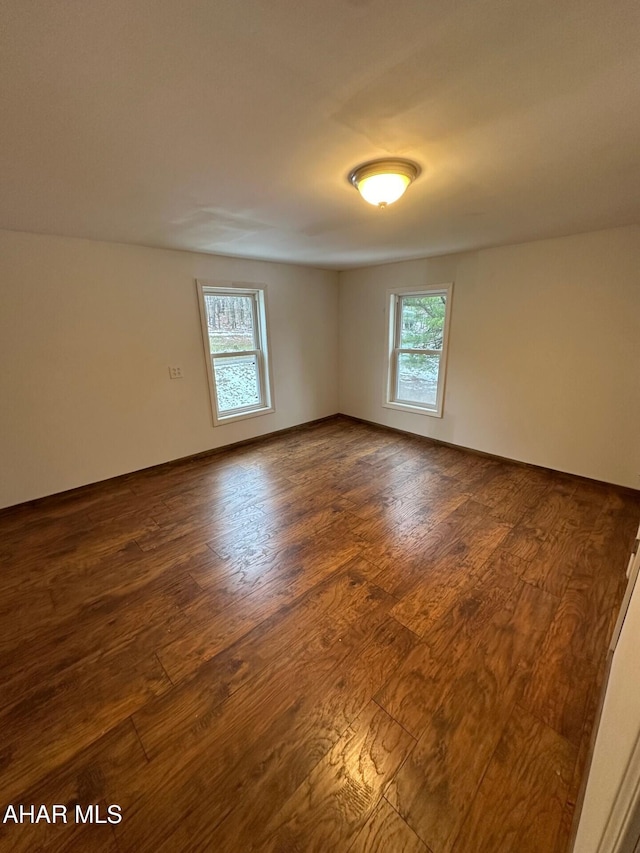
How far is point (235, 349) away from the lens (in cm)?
400

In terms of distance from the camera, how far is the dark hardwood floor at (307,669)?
103cm

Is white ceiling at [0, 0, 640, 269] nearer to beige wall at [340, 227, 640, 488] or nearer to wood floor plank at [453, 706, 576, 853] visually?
beige wall at [340, 227, 640, 488]

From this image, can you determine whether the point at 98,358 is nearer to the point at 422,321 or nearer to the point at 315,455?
the point at 315,455

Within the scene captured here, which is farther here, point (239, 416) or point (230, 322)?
point (239, 416)

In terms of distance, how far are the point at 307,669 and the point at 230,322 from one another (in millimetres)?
3549

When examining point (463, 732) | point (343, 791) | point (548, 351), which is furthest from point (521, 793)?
point (548, 351)

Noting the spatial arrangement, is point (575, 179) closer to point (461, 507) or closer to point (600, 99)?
point (600, 99)

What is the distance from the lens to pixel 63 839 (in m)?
0.99

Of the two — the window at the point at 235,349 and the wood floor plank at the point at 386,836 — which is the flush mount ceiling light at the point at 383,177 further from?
the wood floor plank at the point at 386,836

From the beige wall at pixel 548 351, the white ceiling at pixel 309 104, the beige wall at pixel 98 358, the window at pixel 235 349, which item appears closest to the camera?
the white ceiling at pixel 309 104

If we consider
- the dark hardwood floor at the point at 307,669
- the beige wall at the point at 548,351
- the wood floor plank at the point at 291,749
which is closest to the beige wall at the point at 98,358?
the dark hardwood floor at the point at 307,669

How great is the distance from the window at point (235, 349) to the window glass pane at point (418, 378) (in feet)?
6.00

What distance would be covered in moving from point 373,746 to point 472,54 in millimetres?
2289

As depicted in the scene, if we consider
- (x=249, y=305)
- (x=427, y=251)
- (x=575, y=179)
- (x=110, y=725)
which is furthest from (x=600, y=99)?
(x=249, y=305)
